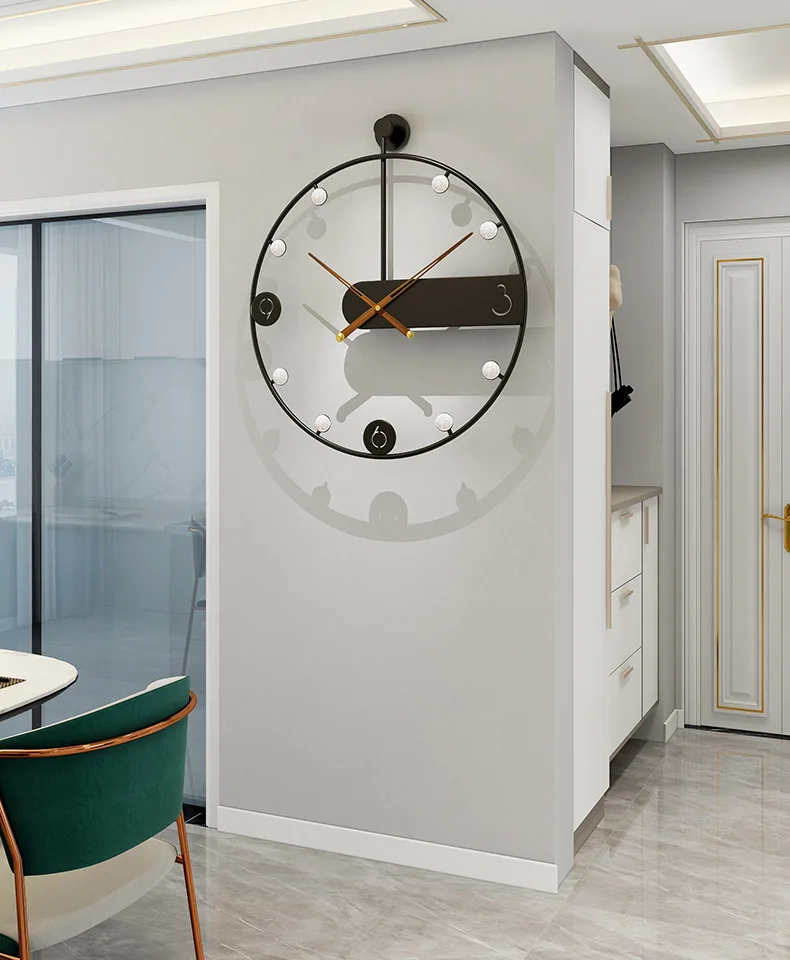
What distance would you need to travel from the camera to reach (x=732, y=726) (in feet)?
14.4

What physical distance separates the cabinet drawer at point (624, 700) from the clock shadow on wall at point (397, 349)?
1.00m

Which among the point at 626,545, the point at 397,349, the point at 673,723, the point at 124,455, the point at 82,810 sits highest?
the point at 397,349

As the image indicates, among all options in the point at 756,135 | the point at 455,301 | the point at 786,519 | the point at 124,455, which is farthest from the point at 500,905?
the point at 756,135

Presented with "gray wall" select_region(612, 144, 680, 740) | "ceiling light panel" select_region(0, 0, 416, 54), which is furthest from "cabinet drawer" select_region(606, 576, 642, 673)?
"ceiling light panel" select_region(0, 0, 416, 54)

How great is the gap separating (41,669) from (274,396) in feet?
3.56

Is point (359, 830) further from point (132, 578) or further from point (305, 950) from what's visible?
point (132, 578)

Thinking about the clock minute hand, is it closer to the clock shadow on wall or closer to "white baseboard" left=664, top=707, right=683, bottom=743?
the clock shadow on wall

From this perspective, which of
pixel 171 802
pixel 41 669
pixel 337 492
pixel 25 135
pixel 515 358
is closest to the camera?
pixel 171 802

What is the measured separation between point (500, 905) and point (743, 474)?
87.2 inches

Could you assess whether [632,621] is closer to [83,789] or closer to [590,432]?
[590,432]

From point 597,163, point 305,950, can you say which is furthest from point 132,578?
point 597,163

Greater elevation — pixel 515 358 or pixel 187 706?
pixel 515 358

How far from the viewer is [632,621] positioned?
3.78m

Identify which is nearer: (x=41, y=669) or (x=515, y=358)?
(x=41, y=669)
